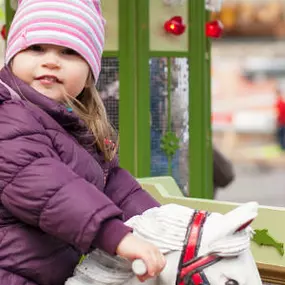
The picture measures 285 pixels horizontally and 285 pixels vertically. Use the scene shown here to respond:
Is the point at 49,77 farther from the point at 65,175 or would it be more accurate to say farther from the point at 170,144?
the point at 170,144

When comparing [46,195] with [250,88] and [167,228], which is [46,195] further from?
[250,88]

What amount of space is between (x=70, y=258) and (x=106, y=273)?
0.16 metres

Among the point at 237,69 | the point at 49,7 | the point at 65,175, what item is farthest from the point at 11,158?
the point at 237,69

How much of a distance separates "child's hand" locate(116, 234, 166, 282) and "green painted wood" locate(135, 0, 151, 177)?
190 cm

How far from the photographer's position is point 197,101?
355 centimetres

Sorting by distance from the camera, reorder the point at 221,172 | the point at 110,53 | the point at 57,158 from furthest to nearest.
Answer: the point at 221,172
the point at 110,53
the point at 57,158

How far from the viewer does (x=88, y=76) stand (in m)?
1.75

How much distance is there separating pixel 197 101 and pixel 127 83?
1.29ft

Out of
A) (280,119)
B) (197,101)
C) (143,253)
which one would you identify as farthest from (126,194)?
(280,119)

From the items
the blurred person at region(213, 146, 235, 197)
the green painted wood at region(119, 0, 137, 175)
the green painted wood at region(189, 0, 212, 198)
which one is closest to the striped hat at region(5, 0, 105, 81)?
the green painted wood at region(119, 0, 137, 175)

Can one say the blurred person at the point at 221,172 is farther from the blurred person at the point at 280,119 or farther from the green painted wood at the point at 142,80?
the blurred person at the point at 280,119

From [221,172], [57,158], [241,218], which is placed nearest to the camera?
[241,218]

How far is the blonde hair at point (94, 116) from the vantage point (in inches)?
68.0

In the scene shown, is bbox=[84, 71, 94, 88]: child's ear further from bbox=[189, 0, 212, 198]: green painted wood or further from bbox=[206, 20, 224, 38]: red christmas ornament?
bbox=[206, 20, 224, 38]: red christmas ornament
